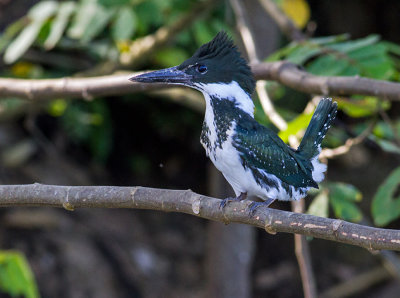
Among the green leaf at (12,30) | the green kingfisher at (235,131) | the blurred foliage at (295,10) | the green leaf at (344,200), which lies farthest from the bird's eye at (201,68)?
the blurred foliage at (295,10)

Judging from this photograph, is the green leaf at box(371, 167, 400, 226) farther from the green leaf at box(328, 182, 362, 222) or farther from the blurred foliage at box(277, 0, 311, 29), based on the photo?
the blurred foliage at box(277, 0, 311, 29)

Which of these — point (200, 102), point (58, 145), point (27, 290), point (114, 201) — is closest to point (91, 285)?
point (58, 145)

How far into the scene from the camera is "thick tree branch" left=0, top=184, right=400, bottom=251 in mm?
1746

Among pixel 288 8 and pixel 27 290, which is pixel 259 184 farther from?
pixel 288 8

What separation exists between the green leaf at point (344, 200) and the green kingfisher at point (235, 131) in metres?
0.48

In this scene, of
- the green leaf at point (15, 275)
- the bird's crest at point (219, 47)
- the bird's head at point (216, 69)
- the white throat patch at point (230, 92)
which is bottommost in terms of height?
the green leaf at point (15, 275)

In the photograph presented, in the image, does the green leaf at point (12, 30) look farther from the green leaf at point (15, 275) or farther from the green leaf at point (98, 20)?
the green leaf at point (15, 275)

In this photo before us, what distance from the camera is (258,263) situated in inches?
215

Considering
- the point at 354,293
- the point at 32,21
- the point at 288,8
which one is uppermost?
the point at 32,21

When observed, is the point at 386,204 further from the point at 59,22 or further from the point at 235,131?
the point at 59,22

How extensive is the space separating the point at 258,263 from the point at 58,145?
199 cm

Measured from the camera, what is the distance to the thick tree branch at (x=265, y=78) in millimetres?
2494

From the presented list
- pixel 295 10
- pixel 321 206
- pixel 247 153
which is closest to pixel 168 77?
pixel 247 153

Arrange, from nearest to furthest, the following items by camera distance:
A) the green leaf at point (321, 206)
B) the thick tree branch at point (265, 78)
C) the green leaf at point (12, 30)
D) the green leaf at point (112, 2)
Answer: the thick tree branch at point (265, 78), the green leaf at point (321, 206), the green leaf at point (112, 2), the green leaf at point (12, 30)
